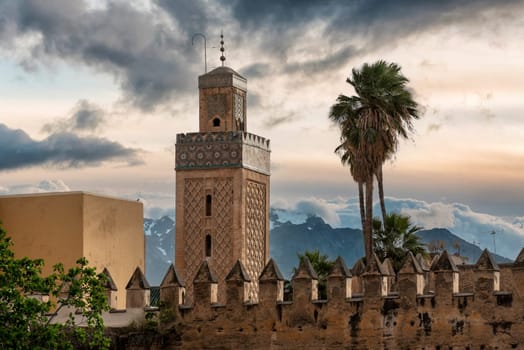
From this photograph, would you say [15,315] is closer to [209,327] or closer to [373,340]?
[209,327]

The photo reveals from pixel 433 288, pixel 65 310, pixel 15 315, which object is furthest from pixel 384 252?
pixel 15 315

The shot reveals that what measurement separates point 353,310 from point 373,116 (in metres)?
9.00

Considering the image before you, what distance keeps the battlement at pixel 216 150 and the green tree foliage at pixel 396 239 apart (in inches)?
608

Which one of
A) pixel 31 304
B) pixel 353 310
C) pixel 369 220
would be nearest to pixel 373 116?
pixel 369 220

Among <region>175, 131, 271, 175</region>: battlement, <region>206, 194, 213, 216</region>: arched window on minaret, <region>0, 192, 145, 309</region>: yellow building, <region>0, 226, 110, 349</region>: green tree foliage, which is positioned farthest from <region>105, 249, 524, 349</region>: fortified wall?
<region>206, 194, 213, 216</region>: arched window on minaret

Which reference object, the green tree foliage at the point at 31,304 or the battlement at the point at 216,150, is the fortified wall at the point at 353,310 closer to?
the green tree foliage at the point at 31,304

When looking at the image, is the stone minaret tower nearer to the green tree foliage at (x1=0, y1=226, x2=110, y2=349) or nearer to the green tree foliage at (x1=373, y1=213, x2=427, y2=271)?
the green tree foliage at (x1=373, y1=213, x2=427, y2=271)

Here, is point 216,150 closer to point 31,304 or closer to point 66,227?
point 66,227

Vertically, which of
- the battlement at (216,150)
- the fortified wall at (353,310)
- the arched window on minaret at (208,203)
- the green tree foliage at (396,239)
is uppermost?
the battlement at (216,150)

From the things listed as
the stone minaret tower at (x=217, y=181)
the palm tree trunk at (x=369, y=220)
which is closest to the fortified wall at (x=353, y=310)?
the palm tree trunk at (x=369, y=220)

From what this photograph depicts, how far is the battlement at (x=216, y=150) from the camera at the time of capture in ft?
196

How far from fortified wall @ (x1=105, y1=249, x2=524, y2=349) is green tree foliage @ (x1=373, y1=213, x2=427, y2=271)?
573cm

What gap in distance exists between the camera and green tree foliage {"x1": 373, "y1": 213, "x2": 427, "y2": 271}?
44781 mm

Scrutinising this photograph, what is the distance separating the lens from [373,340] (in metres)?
35.9
